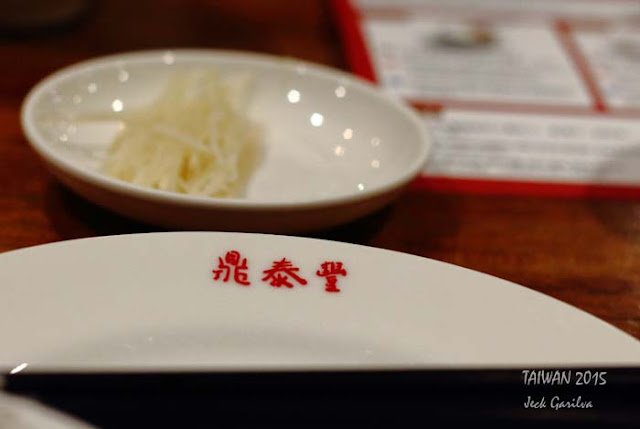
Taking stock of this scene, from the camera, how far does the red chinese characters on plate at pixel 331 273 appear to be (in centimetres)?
71

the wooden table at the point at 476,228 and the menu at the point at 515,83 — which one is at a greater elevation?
the menu at the point at 515,83

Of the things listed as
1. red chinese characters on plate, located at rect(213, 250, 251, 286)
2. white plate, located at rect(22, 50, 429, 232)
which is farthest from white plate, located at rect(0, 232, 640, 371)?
white plate, located at rect(22, 50, 429, 232)

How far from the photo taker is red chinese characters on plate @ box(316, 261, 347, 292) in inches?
28.0

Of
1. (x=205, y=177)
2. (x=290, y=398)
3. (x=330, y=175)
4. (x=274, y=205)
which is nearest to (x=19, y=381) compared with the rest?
(x=290, y=398)

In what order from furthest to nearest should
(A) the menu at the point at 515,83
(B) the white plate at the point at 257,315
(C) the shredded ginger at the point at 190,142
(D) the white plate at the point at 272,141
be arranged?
(A) the menu at the point at 515,83
(C) the shredded ginger at the point at 190,142
(D) the white plate at the point at 272,141
(B) the white plate at the point at 257,315

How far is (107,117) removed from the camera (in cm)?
112

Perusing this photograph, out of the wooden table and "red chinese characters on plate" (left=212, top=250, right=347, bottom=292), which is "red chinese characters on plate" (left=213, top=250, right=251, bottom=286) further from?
the wooden table

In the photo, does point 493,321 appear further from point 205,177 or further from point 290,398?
point 205,177

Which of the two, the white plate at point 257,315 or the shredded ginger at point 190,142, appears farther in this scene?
the shredded ginger at point 190,142

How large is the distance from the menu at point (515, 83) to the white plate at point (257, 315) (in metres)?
0.42

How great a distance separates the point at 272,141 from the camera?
3.72 feet

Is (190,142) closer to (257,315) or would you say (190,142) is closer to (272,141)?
(272,141)

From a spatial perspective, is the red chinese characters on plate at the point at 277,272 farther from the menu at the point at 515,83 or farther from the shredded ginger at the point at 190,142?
the menu at the point at 515,83

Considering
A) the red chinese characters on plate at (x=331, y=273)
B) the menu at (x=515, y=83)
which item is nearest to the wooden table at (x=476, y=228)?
the menu at (x=515, y=83)
